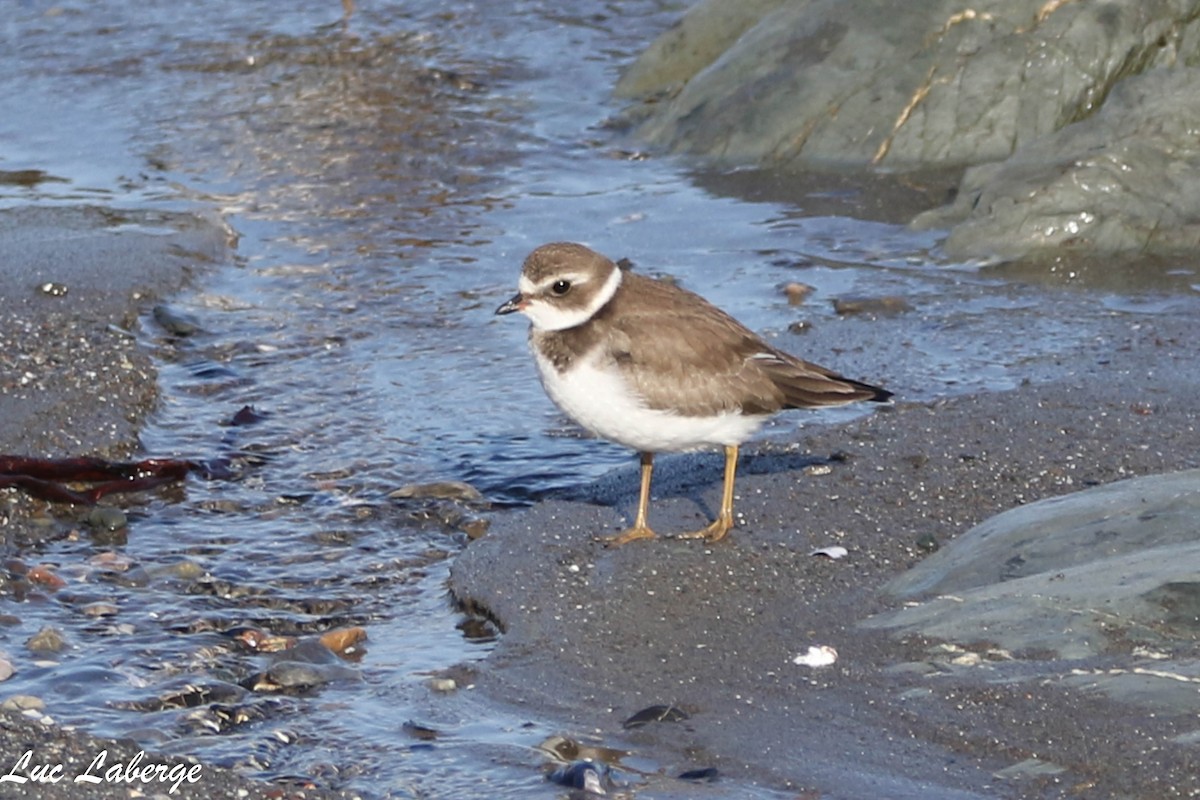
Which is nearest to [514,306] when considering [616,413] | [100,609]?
[616,413]

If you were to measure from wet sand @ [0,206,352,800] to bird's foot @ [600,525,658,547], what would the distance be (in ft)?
5.33

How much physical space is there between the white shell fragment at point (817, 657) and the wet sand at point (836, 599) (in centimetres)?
→ 3

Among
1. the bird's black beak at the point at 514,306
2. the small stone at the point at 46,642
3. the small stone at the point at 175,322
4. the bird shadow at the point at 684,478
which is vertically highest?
the bird's black beak at the point at 514,306

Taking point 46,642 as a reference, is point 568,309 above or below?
above

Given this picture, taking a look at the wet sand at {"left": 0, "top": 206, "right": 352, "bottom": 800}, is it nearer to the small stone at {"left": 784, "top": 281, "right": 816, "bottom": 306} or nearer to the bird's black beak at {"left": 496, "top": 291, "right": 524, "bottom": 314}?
the bird's black beak at {"left": 496, "top": 291, "right": 524, "bottom": 314}

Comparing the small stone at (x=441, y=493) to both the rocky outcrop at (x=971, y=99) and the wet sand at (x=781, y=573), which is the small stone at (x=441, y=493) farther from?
the rocky outcrop at (x=971, y=99)

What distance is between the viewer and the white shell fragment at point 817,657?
4355 mm

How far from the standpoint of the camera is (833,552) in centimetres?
509

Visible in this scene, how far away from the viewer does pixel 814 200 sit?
29.8ft

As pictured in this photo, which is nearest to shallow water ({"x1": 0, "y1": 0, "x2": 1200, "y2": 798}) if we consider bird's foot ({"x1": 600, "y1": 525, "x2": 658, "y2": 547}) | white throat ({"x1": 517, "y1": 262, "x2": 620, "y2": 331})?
bird's foot ({"x1": 600, "y1": 525, "x2": 658, "y2": 547})

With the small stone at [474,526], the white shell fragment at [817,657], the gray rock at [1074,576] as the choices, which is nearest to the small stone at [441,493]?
the small stone at [474,526]

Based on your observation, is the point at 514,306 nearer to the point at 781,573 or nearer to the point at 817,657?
the point at 781,573

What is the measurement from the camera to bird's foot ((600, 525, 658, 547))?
207 inches

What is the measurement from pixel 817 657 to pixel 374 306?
3.84 metres
